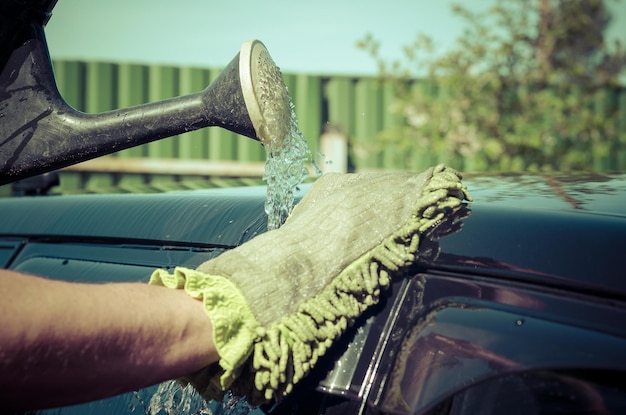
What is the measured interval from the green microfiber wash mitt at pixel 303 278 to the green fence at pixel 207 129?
23.3 ft

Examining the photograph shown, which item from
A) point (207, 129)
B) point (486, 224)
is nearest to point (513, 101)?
point (207, 129)

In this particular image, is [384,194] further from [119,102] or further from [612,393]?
[119,102]

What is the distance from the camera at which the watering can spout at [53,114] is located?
3.36ft

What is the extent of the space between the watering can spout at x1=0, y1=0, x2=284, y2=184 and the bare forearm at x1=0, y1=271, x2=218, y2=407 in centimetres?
23

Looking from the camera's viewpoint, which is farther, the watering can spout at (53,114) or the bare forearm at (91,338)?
the watering can spout at (53,114)

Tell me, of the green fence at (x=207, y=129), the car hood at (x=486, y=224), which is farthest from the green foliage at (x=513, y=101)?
the car hood at (x=486, y=224)

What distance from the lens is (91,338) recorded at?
852mm

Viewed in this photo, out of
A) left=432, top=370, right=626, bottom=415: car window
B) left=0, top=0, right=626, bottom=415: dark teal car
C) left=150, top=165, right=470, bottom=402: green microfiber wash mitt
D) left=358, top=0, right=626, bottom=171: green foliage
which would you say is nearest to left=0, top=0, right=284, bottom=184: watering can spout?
left=0, top=0, right=626, bottom=415: dark teal car

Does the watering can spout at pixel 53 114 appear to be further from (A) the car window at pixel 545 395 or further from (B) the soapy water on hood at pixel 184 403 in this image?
(A) the car window at pixel 545 395

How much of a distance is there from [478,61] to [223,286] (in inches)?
297

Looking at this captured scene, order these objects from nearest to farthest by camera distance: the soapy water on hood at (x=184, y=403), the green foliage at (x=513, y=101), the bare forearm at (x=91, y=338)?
the bare forearm at (x=91, y=338) → the soapy water on hood at (x=184, y=403) → the green foliage at (x=513, y=101)

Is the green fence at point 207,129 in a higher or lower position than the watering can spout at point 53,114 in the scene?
lower

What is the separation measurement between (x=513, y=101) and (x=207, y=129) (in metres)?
3.40

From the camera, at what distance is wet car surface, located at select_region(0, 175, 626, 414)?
874 millimetres
